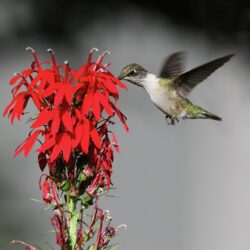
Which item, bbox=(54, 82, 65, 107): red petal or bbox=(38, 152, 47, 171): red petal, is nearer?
bbox=(54, 82, 65, 107): red petal

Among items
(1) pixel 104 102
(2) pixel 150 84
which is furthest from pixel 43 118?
(2) pixel 150 84

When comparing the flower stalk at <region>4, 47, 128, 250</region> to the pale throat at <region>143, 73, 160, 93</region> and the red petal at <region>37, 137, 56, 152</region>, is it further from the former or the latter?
the pale throat at <region>143, 73, 160, 93</region>

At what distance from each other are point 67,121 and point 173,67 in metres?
0.93

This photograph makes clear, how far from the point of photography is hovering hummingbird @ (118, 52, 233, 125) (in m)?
2.38

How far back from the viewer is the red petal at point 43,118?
1.59 metres

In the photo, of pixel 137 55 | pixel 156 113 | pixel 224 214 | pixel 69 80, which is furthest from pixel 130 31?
pixel 69 80

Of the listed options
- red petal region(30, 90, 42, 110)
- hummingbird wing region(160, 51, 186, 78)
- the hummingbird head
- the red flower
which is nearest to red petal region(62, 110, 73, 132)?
the red flower

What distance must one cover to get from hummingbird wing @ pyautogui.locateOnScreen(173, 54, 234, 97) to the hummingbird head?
0.15 meters

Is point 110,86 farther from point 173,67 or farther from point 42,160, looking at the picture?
point 173,67

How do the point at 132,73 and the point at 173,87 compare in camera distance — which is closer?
the point at 132,73

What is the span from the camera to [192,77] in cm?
238

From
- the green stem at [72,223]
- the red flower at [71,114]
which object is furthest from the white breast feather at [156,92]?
the green stem at [72,223]

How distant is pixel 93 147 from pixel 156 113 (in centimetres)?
259

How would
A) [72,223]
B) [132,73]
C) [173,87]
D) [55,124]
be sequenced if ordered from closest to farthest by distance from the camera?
[55,124]
[72,223]
[132,73]
[173,87]
